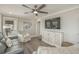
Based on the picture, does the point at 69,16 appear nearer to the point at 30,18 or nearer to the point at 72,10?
the point at 72,10

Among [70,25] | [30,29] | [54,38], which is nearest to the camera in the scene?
[70,25]

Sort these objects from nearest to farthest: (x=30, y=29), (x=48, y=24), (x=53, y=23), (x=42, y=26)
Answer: (x=53, y=23) < (x=48, y=24) < (x=30, y=29) < (x=42, y=26)

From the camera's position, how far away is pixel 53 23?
4.63 meters

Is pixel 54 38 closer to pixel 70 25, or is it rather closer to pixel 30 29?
pixel 70 25

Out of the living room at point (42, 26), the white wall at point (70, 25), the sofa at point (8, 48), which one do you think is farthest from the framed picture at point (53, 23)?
the sofa at point (8, 48)

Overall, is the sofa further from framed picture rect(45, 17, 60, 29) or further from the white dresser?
framed picture rect(45, 17, 60, 29)

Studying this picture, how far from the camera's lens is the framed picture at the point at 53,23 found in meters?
4.31

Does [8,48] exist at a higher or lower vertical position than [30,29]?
lower

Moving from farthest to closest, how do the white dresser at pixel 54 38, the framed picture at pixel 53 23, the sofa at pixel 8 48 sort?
the framed picture at pixel 53 23 → the white dresser at pixel 54 38 → the sofa at pixel 8 48

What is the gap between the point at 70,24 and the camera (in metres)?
3.63

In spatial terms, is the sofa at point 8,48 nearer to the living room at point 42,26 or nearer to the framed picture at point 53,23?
the living room at point 42,26

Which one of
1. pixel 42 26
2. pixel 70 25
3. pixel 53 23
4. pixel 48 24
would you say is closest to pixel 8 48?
pixel 70 25

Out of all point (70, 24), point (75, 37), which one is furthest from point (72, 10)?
point (75, 37)
